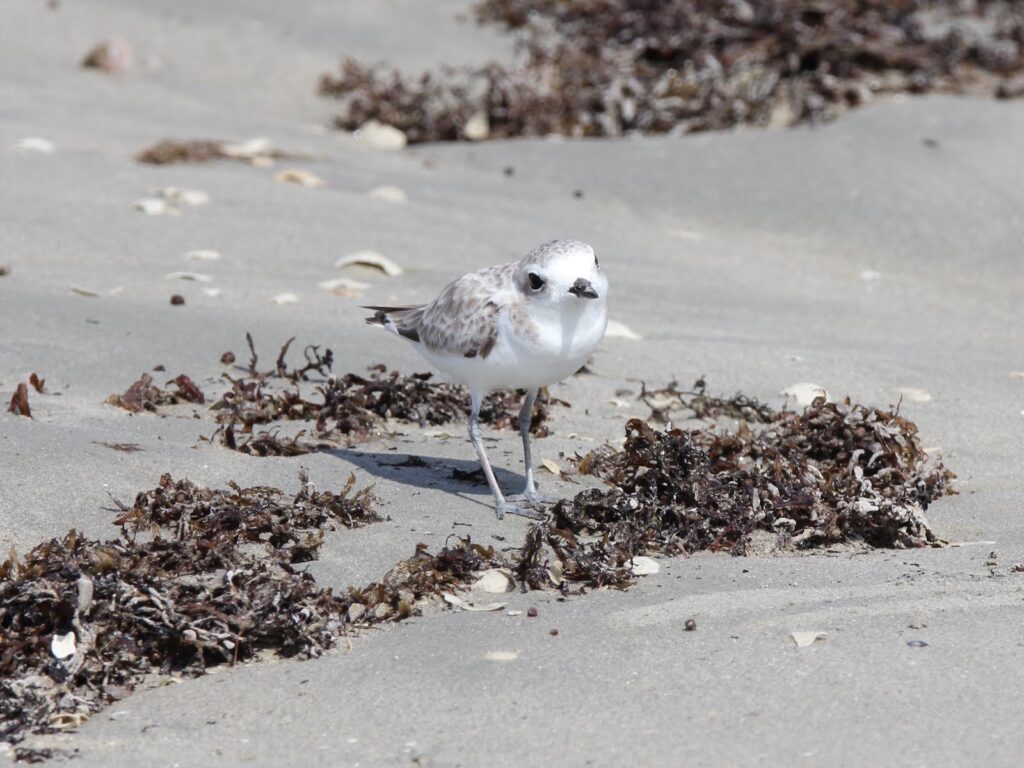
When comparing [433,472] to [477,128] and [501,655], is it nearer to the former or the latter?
[501,655]

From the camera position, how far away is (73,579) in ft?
12.8

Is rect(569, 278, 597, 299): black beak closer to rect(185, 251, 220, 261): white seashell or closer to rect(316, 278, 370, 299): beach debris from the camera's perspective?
rect(316, 278, 370, 299): beach debris

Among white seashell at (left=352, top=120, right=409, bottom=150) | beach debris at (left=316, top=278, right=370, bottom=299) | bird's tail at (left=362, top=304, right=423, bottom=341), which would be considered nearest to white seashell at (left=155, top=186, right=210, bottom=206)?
beach debris at (left=316, top=278, right=370, bottom=299)

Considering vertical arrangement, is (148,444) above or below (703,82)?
below

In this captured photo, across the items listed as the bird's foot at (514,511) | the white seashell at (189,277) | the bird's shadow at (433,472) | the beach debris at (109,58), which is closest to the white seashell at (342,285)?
the white seashell at (189,277)

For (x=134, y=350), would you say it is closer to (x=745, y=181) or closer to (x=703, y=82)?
(x=745, y=181)


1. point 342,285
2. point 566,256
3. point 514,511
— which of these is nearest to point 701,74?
point 342,285

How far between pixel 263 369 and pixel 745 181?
14.2 ft

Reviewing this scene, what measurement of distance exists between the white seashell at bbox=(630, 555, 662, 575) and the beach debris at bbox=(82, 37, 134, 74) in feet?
27.6

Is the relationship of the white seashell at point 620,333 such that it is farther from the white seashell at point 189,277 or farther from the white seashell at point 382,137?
the white seashell at point 382,137

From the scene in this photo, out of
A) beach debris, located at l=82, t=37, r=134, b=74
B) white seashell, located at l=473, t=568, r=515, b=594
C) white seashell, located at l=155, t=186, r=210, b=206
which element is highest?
beach debris, located at l=82, t=37, r=134, b=74

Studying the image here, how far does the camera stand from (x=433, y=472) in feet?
17.5

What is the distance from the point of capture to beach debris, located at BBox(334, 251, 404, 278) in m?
7.62

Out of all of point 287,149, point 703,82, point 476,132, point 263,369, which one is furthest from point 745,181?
point 263,369
